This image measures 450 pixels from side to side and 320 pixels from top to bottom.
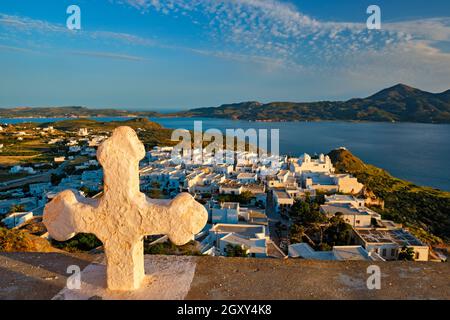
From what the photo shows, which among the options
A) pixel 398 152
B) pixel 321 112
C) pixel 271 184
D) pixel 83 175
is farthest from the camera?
pixel 321 112

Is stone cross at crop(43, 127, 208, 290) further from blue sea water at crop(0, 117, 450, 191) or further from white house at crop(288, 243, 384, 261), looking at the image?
blue sea water at crop(0, 117, 450, 191)

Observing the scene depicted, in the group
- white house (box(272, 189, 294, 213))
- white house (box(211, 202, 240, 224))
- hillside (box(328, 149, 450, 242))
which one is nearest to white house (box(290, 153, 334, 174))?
hillside (box(328, 149, 450, 242))

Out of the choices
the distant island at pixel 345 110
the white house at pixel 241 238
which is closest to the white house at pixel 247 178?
the white house at pixel 241 238

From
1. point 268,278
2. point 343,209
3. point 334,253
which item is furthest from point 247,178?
point 268,278

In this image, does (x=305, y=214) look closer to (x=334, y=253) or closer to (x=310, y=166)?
(x=334, y=253)

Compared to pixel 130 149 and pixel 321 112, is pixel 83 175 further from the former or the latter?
pixel 321 112

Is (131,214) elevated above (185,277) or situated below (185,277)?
above

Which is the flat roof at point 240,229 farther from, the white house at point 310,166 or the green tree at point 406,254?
the white house at point 310,166
